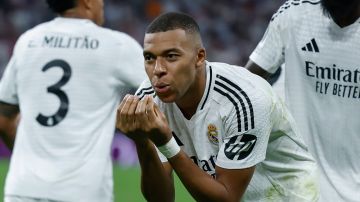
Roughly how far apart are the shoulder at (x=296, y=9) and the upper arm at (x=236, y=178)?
3.08 feet

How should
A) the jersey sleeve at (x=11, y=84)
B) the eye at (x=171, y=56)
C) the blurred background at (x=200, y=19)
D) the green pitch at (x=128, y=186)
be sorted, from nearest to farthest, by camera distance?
the eye at (x=171, y=56), the jersey sleeve at (x=11, y=84), the green pitch at (x=128, y=186), the blurred background at (x=200, y=19)

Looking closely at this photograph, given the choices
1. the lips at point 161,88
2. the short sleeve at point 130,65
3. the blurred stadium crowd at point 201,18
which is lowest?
the blurred stadium crowd at point 201,18

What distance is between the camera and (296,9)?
4.54m

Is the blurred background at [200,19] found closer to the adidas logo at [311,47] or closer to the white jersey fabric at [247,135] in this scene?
the adidas logo at [311,47]

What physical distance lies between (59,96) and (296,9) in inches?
54.7

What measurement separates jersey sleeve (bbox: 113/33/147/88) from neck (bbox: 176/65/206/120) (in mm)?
882

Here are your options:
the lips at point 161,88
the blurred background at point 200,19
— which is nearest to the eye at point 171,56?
the lips at point 161,88

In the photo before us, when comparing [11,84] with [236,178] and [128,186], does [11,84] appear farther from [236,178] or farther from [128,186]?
[128,186]

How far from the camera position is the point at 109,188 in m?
5.04

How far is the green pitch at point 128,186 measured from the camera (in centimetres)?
938

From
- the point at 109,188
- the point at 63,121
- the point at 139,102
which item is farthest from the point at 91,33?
the point at 139,102

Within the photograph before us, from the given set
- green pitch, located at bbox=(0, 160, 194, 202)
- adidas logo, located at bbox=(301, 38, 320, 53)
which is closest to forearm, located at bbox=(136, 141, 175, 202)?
adidas logo, located at bbox=(301, 38, 320, 53)

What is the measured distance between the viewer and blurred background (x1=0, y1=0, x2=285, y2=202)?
603 inches

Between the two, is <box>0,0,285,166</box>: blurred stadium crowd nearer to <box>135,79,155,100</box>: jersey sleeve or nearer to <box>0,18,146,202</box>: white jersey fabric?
<box>0,18,146,202</box>: white jersey fabric
